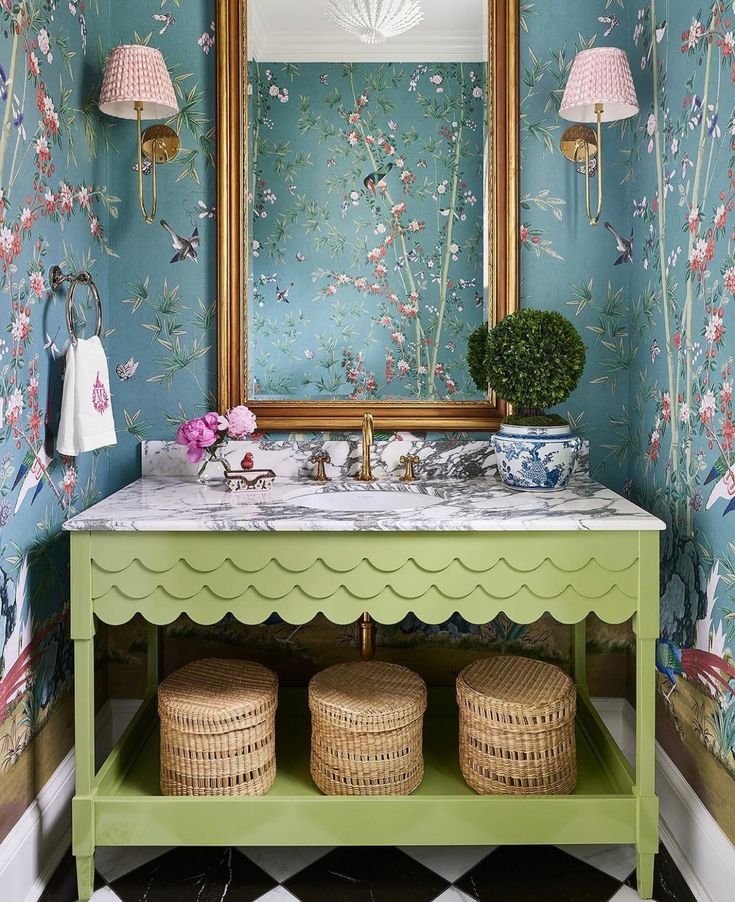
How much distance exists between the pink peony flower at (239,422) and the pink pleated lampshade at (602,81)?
3.84 ft

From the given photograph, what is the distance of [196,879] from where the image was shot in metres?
1.73

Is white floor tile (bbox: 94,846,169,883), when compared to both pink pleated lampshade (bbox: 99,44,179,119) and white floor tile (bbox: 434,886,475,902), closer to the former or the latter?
white floor tile (bbox: 434,886,475,902)

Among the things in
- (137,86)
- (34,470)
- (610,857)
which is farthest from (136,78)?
(610,857)

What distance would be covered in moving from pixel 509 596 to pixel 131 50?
5.44 feet

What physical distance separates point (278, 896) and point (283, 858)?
130mm

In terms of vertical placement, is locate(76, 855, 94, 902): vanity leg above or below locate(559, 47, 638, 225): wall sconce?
below

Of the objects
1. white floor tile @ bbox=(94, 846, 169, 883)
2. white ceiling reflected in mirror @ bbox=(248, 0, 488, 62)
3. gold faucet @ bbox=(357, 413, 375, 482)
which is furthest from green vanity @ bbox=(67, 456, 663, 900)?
white ceiling reflected in mirror @ bbox=(248, 0, 488, 62)

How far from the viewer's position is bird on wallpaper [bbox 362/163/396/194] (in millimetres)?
2135

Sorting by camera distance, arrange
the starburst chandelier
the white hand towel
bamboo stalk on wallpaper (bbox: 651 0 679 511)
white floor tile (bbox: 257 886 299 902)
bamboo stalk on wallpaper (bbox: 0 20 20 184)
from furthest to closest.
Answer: the starburst chandelier
bamboo stalk on wallpaper (bbox: 651 0 679 511)
the white hand towel
white floor tile (bbox: 257 886 299 902)
bamboo stalk on wallpaper (bbox: 0 20 20 184)

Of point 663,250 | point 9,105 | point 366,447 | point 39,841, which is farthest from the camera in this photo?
point 366,447

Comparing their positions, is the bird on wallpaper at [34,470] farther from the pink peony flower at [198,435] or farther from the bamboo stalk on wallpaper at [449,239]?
the bamboo stalk on wallpaper at [449,239]

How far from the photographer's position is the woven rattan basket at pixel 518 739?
1.72 metres

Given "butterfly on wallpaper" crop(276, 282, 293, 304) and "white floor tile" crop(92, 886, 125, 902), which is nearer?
"white floor tile" crop(92, 886, 125, 902)

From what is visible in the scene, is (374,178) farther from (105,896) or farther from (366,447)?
(105,896)
